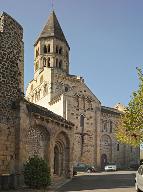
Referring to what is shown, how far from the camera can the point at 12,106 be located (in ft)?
69.2

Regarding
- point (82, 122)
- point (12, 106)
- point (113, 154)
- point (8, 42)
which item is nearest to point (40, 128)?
point (12, 106)

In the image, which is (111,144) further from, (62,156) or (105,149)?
(62,156)

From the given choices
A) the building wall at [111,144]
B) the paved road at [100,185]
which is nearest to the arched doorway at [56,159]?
the paved road at [100,185]

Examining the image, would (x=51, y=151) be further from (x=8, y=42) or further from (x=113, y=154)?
(x=113, y=154)

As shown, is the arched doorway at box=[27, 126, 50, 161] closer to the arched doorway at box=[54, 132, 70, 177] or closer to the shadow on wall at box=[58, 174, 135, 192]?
the arched doorway at box=[54, 132, 70, 177]

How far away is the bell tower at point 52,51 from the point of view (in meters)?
63.5

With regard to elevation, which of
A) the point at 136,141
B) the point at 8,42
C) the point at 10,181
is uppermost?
the point at 8,42

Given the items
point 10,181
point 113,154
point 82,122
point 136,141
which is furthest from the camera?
point 113,154

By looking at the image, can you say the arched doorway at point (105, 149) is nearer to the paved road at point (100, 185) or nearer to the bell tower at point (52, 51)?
the bell tower at point (52, 51)

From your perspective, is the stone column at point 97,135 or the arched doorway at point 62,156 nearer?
the arched doorway at point 62,156

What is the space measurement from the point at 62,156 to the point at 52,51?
34171mm

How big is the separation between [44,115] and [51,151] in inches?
123

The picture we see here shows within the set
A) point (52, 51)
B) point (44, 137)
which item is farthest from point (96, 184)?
point (52, 51)

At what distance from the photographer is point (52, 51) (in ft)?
208
